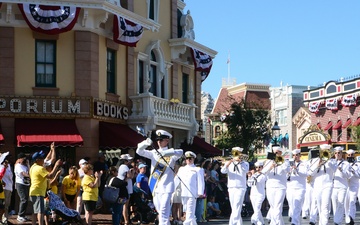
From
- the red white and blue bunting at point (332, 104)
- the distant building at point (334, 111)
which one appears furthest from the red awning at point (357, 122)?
the red white and blue bunting at point (332, 104)

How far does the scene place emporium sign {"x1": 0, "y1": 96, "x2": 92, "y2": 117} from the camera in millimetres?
25078

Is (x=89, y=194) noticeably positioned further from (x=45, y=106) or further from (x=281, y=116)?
(x=281, y=116)

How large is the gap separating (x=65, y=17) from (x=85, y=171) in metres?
7.89

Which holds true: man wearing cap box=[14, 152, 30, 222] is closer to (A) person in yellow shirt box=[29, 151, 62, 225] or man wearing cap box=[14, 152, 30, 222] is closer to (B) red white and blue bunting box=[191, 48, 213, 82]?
(A) person in yellow shirt box=[29, 151, 62, 225]

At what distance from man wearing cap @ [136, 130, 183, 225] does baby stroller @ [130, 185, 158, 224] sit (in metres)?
5.89

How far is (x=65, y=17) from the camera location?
24.8 metres

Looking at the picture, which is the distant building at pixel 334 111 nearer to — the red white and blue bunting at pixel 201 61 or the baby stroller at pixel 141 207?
the red white and blue bunting at pixel 201 61

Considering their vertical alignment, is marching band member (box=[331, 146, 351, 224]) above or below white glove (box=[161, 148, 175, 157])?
below

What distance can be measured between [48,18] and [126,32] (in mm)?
3374

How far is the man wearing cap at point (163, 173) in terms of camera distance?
48.2 feet

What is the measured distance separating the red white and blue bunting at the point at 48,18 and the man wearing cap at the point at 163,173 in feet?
36.0

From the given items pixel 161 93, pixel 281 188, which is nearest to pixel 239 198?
pixel 281 188

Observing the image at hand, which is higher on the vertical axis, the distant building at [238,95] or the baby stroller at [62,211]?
the distant building at [238,95]

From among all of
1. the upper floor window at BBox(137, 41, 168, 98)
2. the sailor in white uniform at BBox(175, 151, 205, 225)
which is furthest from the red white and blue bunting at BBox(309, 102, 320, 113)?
the sailor in white uniform at BBox(175, 151, 205, 225)
